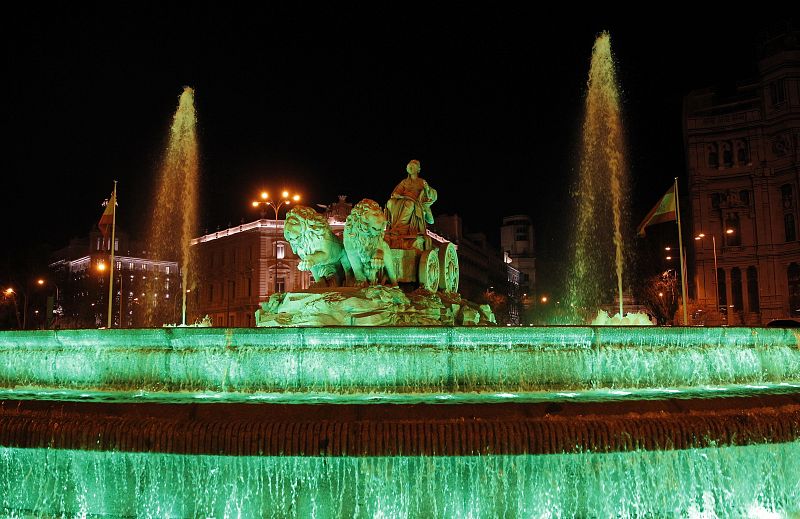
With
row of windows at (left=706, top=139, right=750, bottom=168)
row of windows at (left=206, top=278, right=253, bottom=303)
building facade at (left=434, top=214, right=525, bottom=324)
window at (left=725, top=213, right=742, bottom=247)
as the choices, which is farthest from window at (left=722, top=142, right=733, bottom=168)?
row of windows at (left=206, top=278, right=253, bottom=303)

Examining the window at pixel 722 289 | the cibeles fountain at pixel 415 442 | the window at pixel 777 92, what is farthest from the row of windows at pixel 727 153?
the cibeles fountain at pixel 415 442

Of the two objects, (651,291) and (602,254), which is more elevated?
(602,254)

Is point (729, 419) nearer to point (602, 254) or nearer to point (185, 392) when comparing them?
point (185, 392)

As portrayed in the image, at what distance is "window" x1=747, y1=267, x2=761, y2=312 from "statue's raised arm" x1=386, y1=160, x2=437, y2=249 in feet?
163

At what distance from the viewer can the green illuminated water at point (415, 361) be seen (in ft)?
29.5

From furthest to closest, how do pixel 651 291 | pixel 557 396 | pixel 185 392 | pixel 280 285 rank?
pixel 280 285
pixel 651 291
pixel 185 392
pixel 557 396

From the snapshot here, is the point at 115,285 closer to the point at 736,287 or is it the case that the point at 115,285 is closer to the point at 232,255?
the point at 232,255

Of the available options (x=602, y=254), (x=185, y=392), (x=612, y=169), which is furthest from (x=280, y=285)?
(x=185, y=392)

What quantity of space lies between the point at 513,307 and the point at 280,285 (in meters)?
61.7

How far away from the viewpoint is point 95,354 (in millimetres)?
9875

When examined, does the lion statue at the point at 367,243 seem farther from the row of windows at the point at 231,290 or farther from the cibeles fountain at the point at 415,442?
the row of windows at the point at 231,290

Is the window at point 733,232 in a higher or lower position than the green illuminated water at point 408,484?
higher

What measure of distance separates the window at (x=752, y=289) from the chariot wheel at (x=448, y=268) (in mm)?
48122

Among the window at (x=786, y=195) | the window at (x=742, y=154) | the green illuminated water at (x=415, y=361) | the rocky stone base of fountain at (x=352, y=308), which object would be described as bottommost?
the green illuminated water at (x=415, y=361)
